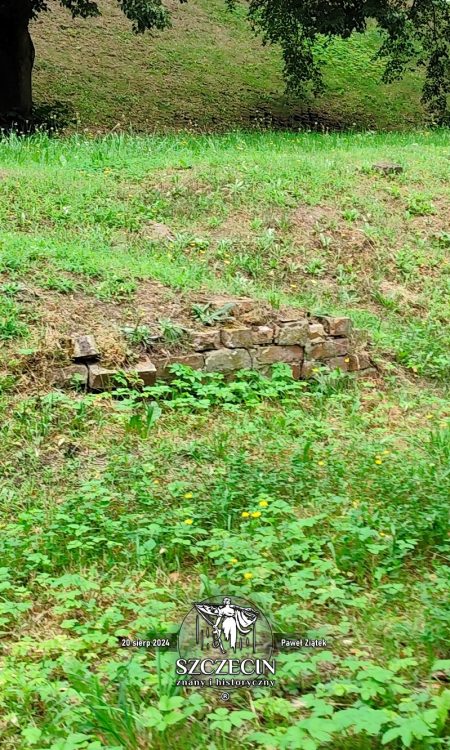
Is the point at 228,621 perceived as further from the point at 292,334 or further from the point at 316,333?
the point at 316,333

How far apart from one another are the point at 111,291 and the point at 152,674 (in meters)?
4.02

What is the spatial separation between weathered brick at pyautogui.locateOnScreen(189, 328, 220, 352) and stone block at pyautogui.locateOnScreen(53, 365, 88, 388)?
0.89 metres

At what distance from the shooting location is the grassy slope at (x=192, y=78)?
16.8 m

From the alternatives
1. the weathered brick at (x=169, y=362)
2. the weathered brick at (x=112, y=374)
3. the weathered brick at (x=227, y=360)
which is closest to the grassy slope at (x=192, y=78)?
the weathered brick at (x=227, y=360)

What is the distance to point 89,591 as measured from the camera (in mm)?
3436

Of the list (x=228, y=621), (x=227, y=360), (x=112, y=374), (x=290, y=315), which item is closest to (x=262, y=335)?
(x=227, y=360)

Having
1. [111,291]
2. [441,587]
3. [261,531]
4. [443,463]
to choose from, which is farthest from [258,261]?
[441,587]

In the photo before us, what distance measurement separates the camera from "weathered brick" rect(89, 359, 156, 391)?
5.51 metres

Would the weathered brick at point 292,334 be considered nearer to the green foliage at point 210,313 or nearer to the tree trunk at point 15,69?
the green foliage at point 210,313

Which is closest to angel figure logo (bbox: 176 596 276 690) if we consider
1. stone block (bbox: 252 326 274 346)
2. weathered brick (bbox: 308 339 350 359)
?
stone block (bbox: 252 326 274 346)

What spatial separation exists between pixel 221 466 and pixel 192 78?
54.1ft

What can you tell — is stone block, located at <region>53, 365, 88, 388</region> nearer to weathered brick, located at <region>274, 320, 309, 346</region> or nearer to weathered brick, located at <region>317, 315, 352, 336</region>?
weathered brick, located at <region>274, 320, 309, 346</region>

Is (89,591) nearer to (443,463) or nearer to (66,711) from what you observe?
(66,711)

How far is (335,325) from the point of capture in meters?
6.43
